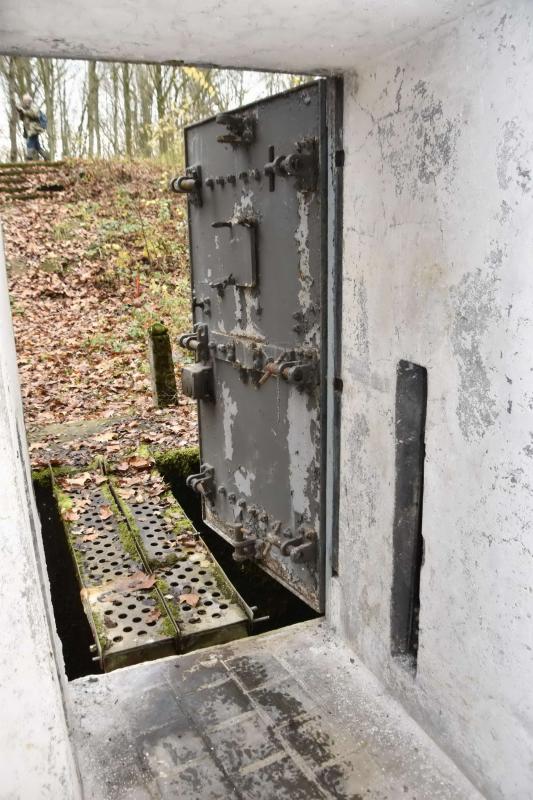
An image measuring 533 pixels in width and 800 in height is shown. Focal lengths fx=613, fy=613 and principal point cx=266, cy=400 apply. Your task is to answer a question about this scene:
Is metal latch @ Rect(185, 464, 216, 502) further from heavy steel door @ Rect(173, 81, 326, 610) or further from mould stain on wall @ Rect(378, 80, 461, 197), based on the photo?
mould stain on wall @ Rect(378, 80, 461, 197)

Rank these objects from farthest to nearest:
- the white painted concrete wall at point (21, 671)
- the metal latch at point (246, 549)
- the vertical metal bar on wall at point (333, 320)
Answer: the metal latch at point (246, 549), the vertical metal bar on wall at point (333, 320), the white painted concrete wall at point (21, 671)

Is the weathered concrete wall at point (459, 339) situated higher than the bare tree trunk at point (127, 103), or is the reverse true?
the bare tree trunk at point (127, 103)

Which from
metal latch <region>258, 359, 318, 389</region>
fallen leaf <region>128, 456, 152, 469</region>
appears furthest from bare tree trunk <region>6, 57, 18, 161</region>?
metal latch <region>258, 359, 318, 389</region>

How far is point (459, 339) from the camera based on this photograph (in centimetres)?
227

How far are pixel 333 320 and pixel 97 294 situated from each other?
9.12 m

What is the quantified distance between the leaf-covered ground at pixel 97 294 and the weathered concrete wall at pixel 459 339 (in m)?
3.95

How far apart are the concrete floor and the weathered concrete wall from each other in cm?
20

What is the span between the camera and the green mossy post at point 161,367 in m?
7.49

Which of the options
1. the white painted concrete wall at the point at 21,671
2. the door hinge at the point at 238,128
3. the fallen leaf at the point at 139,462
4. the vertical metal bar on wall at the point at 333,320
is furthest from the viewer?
the fallen leaf at the point at 139,462

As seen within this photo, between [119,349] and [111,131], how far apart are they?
12.4 meters

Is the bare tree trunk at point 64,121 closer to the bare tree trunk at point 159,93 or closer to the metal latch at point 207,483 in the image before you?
the bare tree trunk at point 159,93

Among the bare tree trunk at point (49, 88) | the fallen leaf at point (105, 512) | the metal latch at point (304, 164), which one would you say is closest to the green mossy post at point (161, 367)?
the fallen leaf at point (105, 512)

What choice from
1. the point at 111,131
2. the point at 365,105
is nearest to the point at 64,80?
the point at 111,131

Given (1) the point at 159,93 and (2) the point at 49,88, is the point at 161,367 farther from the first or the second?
(2) the point at 49,88
